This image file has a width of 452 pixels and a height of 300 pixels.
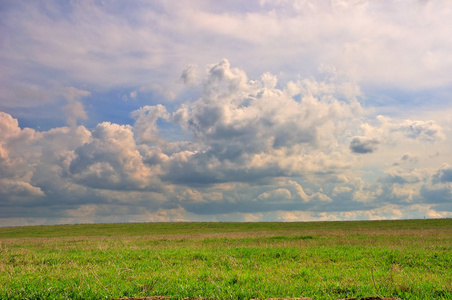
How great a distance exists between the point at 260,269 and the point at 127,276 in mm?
5387

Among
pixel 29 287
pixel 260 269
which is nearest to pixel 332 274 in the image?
pixel 260 269

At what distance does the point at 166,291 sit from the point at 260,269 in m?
5.56

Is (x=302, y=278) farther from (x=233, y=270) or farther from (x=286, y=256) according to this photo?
(x=286, y=256)

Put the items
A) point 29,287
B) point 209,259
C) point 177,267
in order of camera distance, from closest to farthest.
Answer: point 29,287 < point 177,267 < point 209,259

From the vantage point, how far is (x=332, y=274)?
13.7m

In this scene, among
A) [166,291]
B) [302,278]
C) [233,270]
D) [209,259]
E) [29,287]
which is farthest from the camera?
[209,259]

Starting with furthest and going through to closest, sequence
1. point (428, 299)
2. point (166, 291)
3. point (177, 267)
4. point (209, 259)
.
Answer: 1. point (209, 259)
2. point (177, 267)
3. point (166, 291)
4. point (428, 299)

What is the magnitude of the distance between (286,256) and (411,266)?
583 centimetres

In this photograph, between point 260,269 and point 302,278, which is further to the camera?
point 260,269

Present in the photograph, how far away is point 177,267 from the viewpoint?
16.4 metres

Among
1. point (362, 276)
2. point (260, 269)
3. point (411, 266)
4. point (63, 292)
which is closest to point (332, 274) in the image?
point (362, 276)

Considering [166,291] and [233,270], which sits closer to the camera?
[166,291]

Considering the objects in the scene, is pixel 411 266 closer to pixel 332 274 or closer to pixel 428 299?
pixel 332 274

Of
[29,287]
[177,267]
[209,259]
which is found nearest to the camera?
[29,287]
